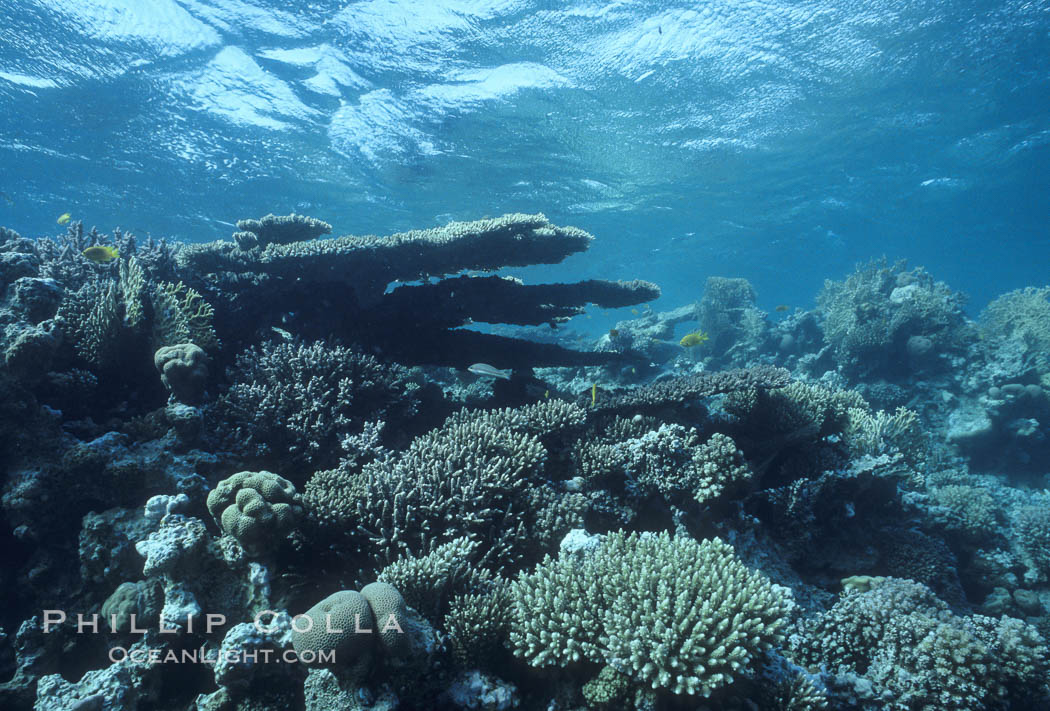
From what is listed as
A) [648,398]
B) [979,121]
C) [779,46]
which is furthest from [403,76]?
[979,121]

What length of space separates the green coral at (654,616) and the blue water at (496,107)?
49.8 feet

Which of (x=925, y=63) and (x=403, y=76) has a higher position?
(x=925, y=63)

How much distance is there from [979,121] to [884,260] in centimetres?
1125

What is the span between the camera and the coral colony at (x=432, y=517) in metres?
3.04

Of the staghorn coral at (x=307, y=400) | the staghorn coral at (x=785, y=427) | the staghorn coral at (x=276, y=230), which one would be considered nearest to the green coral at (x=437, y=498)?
the staghorn coral at (x=307, y=400)

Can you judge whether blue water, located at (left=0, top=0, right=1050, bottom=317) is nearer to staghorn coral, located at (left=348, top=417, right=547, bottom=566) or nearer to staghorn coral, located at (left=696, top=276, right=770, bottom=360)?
staghorn coral, located at (left=696, top=276, right=770, bottom=360)

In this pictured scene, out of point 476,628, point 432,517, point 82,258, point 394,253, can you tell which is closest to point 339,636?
point 476,628

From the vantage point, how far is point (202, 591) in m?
3.39

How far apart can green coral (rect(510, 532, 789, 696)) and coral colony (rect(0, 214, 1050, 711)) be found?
23mm

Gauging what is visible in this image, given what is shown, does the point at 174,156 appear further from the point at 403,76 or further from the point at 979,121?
the point at 979,121

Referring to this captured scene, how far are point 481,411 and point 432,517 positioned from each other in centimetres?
243

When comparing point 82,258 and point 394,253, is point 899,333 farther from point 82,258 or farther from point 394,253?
point 82,258

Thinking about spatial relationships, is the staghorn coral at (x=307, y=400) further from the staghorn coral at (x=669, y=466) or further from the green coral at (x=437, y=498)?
the staghorn coral at (x=669, y=466)

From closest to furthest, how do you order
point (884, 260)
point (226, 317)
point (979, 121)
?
point (226, 317) → point (884, 260) → point (979, 121)
